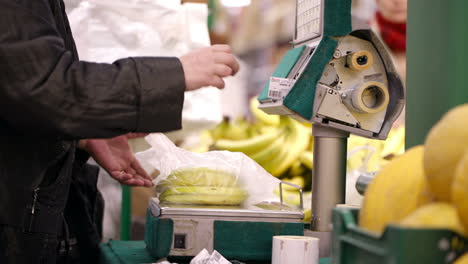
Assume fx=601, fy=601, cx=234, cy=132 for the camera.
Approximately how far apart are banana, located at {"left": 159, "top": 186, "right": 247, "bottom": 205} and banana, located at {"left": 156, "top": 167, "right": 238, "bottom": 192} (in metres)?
0.02

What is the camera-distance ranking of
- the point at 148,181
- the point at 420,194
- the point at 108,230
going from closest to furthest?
the point at 420,194
the point at 148,181
the point at 108,230

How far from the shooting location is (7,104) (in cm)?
108

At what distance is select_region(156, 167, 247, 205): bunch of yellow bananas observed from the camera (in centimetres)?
142

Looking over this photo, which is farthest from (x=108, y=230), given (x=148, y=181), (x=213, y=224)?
(x=213, y=224)

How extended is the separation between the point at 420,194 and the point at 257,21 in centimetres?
552

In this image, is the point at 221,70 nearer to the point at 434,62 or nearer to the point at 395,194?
the point at 434,62

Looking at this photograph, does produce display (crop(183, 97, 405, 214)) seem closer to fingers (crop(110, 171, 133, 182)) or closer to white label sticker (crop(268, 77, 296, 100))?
fingers (crop(110, 171, 133, 182))

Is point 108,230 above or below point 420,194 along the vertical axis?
below

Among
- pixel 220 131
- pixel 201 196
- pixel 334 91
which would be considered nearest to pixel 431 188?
pixel 334 91

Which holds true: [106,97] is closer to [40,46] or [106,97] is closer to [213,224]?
[40,46]

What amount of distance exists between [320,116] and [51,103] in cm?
59

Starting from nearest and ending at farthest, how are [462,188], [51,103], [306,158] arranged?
[462,188]
[51,103]
[306,158]

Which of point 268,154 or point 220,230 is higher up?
point 268,154

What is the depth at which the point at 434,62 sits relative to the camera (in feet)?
3.98
